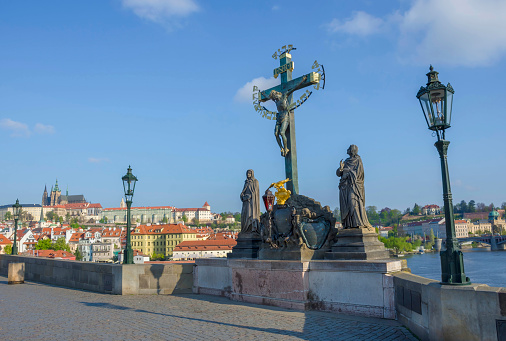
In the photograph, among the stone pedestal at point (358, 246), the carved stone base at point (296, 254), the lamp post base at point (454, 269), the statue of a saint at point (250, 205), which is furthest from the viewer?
the statue of a saint at point (250, 205)

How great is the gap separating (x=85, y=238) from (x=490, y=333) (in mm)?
142653

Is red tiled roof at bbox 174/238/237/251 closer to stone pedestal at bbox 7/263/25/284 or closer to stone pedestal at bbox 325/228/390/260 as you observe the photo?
stone pedestal at bbox 7/263/25/284

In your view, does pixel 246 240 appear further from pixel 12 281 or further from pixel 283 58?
pixel 12 281

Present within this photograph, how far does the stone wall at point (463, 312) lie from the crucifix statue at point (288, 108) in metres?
5.65

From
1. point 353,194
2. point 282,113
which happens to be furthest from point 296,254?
point 282,113

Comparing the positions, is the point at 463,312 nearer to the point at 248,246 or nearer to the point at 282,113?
the point at 248,246

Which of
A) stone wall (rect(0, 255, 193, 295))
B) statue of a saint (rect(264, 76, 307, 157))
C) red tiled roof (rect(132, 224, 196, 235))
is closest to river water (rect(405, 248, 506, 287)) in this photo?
statue of a saint (rect(264, 76, 307, 157))

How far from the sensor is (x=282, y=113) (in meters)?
11.3

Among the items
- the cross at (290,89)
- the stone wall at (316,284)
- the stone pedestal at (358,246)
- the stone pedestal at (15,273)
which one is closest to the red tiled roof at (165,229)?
the stone pedestal at (15,273)

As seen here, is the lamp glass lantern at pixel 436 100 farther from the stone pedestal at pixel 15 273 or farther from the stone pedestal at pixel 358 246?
the stone pedestal at pixel 15 273

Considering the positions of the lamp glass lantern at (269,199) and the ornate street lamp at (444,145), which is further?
the lamp glass lantern at (269,199)

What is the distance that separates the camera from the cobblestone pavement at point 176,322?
632 cm

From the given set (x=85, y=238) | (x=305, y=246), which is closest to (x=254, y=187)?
(x=305, y=246)

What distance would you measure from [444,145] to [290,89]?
6304 mm
